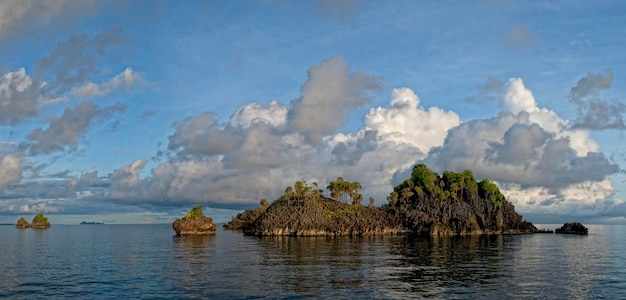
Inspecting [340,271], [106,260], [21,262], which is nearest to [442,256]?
[340,271]

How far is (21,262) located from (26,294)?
143 feet

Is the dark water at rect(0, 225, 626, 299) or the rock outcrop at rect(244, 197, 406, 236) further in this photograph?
the rock outcrop at rect(244, 197, 406, 236)

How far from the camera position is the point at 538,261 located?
8881 centimetres

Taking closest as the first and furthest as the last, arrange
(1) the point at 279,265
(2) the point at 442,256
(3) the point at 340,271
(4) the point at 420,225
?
(3) the point at 340,271 → (1) the point at 279,265 → (2) the point at 442,256 → (4) the point at 420,225

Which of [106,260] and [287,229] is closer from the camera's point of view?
[106,260]

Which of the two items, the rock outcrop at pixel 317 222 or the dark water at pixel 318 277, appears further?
→ the rock outcrop at pixel 317 222

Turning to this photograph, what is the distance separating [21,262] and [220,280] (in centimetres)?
5094

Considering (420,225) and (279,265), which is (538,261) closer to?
(279,265)

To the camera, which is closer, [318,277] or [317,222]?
[318,277]

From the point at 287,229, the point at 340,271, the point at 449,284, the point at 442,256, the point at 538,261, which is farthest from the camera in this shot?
the point at 287,229

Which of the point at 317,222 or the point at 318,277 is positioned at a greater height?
the point at 318,277

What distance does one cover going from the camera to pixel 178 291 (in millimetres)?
54938

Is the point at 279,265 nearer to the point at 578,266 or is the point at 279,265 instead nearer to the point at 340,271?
the point at 340,271

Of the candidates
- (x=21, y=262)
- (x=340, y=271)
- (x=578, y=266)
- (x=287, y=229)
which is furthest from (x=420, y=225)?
(x=21, y=262)
